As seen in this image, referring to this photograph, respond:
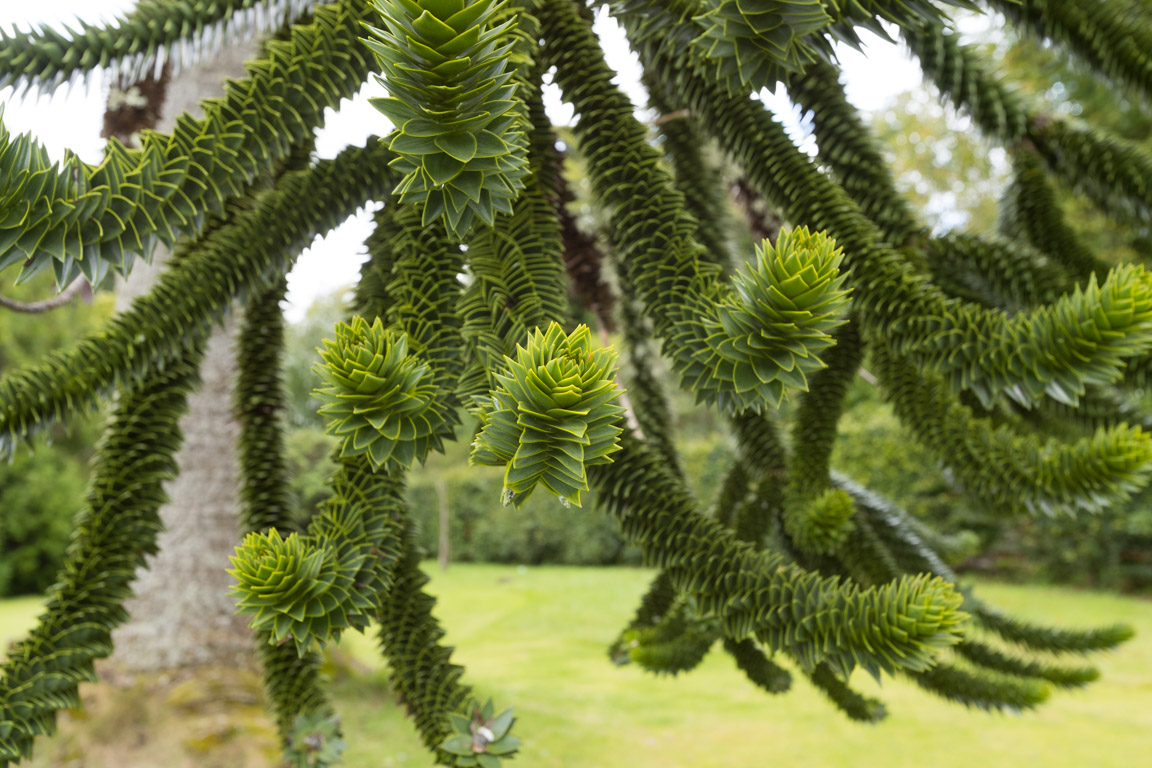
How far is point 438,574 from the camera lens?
12.6 metres

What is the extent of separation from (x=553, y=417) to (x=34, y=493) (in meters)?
14.3

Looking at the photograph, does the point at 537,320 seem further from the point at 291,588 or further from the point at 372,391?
the point at 291,588

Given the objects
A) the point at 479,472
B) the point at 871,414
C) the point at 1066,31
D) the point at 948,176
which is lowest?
the point at 479,472

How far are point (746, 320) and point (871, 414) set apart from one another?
35.8 ft

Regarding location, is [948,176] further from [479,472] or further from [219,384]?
[219,384]

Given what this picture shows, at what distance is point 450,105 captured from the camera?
55 centimetres

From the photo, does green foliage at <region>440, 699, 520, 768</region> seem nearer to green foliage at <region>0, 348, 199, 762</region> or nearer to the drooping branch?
green foliage at <region>0, 348, 199, 762</region>

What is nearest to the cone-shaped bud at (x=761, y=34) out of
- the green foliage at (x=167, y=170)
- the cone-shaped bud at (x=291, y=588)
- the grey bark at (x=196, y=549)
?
the green foliage at (x=167, y=170)

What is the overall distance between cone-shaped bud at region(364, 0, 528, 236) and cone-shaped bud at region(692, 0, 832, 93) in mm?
241

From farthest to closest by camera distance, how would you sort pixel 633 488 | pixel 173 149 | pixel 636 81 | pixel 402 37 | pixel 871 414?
pixel 871 414 < pixel 636 81 < pixel 633 488 < pixel 173 149 < pixel 402 37

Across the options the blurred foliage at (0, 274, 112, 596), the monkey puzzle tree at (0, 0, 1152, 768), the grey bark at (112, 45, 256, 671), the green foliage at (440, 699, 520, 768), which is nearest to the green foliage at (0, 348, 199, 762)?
the monkey puzzle tree at (0, 0, 1152, 768)

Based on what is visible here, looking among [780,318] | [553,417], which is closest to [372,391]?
[553,417]

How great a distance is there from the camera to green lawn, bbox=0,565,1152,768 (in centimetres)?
434

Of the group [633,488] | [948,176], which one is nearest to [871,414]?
[948,176]
